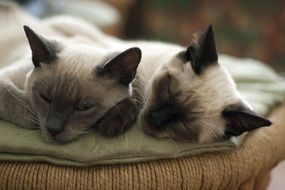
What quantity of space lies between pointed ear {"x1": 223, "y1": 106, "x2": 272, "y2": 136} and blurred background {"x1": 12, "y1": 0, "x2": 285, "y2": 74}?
1.84 meters

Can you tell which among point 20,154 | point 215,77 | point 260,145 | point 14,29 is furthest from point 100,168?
point 14,29

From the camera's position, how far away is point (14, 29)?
6.17 feet

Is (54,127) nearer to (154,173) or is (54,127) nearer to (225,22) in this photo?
(154,173)

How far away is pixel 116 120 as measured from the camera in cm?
133

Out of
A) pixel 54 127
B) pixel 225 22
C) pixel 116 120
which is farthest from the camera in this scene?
pixel 225 22

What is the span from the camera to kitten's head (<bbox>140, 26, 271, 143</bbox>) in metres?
1.32

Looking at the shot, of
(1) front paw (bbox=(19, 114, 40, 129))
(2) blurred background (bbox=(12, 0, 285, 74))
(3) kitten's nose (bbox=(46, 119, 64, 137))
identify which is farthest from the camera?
(2) blurred background (bbox=(12, 0, 285, 74))

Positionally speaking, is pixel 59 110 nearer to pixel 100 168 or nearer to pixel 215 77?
pixel 100 168

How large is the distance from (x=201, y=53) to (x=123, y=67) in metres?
0.24

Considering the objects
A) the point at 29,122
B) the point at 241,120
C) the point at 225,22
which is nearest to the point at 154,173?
the point at 241,120

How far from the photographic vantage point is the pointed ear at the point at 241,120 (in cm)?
127

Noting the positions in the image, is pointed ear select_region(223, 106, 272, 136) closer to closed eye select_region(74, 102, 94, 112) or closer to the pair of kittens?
the pair of kittens

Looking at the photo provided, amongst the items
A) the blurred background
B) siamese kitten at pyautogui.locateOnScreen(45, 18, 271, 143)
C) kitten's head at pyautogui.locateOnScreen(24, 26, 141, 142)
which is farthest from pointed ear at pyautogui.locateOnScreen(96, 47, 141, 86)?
the blurred background

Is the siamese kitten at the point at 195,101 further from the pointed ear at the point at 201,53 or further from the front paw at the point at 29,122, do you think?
the front paw at the point at 29,122
